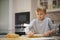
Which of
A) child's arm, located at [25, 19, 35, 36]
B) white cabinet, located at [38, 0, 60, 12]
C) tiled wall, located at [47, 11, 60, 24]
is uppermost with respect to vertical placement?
white cabinet, located at [38, 0, 60, 12]

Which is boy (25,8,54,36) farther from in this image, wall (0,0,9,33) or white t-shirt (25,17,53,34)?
wall (0,0,9,33)

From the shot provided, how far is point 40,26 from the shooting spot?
728 millimetres

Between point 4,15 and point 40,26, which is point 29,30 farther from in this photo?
point 4,15

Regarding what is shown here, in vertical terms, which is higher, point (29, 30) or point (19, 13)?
point (19, 13)

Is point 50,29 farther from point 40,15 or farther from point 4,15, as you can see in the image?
point 4,15

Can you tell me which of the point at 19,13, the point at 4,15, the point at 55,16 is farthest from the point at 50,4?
the point at 4,15

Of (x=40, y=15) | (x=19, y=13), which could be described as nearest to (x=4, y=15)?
(x=19, y=13)

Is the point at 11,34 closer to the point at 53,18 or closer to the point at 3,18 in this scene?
the point at 3,18

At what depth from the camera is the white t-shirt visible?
72cm

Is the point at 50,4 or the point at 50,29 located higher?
the point at 50,4

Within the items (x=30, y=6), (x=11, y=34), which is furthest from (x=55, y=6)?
(x=11, y=34)

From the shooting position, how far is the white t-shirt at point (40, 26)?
2.36 feet

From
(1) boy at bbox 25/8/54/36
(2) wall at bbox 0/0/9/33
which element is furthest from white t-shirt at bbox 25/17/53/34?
(2) wall at bbox 0/0/9/33

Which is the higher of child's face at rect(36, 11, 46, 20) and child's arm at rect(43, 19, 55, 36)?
child's face at rect(36, 11, 46, 20)
